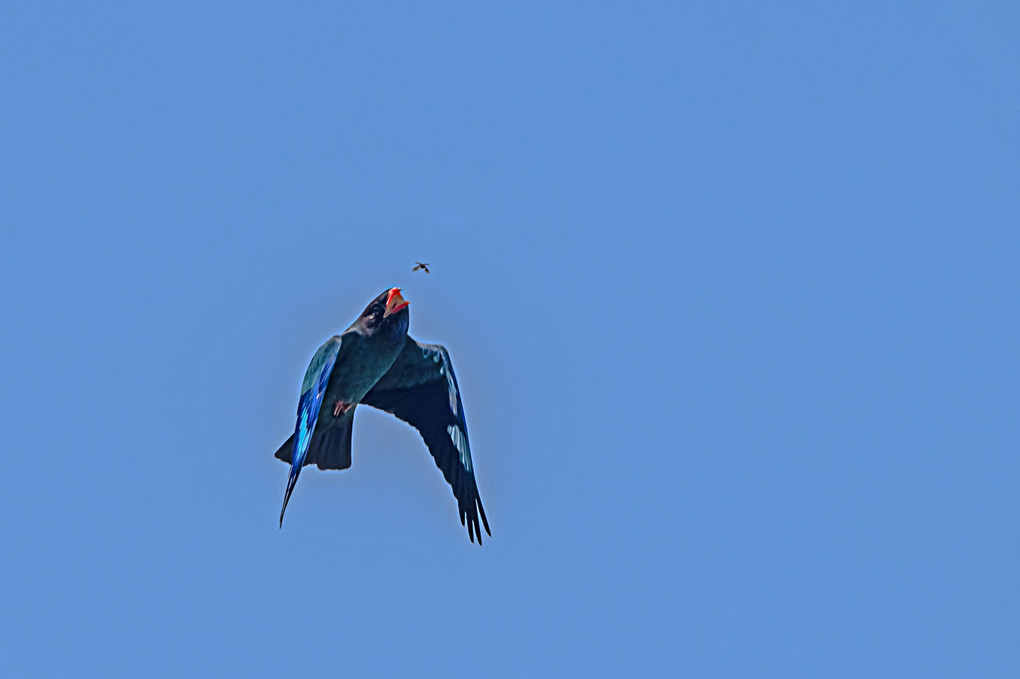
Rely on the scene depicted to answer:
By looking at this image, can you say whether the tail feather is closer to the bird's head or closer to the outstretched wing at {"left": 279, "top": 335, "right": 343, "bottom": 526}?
the outstretched wing at {"left": 279, "top": 335, "right": 343, "bottom": 526}

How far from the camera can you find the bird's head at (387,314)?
70.2 ft

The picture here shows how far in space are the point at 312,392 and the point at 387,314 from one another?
1.50m

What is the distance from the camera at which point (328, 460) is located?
73.8 ft

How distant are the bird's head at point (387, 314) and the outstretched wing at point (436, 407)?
1.00 m

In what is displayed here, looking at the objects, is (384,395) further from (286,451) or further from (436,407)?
(286,451)

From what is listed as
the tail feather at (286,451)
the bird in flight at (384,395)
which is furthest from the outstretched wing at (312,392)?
the tail feather at (286,451)

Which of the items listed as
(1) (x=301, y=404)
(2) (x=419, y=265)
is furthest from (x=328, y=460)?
(2) (x=419, y=265)

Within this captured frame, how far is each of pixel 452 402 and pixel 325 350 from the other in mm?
2492

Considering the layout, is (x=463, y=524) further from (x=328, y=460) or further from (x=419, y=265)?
(x=419, y=265)

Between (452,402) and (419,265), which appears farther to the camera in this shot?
(452,402)

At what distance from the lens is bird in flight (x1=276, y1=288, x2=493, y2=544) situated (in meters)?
21.2

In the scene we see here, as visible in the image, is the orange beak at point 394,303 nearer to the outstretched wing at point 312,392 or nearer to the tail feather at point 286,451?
the outstretched wing at point 312,392

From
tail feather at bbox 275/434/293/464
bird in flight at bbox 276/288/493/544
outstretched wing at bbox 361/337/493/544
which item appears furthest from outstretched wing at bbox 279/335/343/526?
outstretched wing at bbox 361/337/493/544

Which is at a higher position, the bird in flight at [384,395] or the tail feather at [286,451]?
the bird in flight at [384,395]
